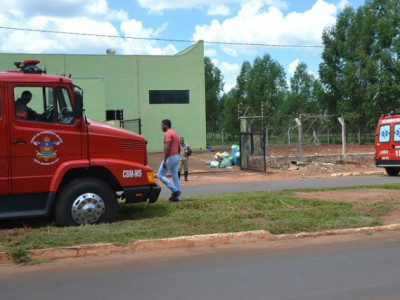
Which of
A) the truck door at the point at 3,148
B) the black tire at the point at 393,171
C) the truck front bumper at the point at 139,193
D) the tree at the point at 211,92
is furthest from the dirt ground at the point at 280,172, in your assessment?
the tree at the point at 211,92

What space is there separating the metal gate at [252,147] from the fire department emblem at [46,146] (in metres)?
13.9

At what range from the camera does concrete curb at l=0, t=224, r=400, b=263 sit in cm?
635

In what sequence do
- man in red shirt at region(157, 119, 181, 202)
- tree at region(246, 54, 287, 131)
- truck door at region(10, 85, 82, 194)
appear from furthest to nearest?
tree at region(246, 54, 287, 131), man in red shirt at region(157, 119, 181, 202), truck door at region(10, 85, 82, 194)

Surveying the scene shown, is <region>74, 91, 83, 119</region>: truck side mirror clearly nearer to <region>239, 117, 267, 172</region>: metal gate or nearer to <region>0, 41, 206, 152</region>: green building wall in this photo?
<region>239, 117, 267, 172</region>: metal gate

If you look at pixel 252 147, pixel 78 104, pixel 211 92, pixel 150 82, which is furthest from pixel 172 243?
pixel 211 92

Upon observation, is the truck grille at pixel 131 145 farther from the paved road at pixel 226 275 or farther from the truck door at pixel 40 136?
the paved road at pixel 226 275

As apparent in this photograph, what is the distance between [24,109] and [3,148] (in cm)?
67

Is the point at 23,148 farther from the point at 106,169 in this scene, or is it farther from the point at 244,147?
the point at 244,147

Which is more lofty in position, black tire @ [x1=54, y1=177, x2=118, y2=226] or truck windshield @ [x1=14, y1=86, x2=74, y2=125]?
truck windshield @ [x1=14, y1=86, x2=74, y2=125]

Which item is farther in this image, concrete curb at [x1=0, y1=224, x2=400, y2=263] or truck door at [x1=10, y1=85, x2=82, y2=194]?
truck door at [x1=10, y1=85, x2=82, y2=194]

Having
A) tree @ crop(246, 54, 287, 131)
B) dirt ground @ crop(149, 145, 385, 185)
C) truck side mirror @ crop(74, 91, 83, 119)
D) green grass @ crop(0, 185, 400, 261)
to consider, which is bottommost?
dirt ground @ crop(149, 145, 385, 185)

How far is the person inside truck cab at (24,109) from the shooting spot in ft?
23.8

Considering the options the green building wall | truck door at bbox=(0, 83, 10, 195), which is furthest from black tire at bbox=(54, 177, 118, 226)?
the green building wall

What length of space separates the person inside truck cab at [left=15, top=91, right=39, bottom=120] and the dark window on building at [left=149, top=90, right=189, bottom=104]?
85.6ft
